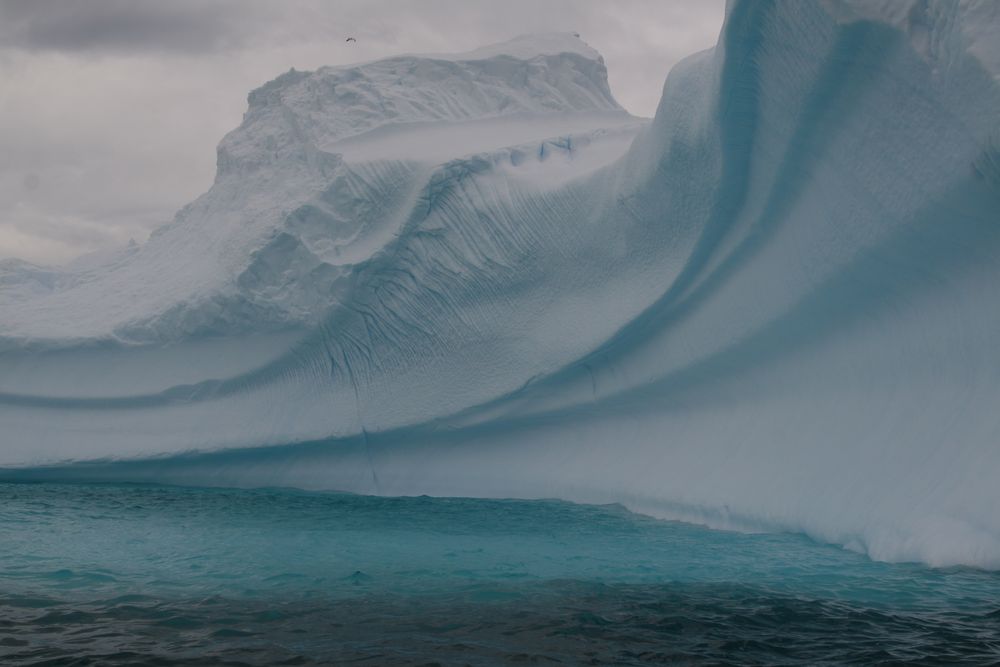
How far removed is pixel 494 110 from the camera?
11.0 m

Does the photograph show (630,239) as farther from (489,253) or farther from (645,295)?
(489,253)

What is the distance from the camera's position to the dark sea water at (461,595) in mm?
3834

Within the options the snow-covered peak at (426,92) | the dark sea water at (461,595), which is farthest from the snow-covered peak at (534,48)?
the dark sea water at (461,595)

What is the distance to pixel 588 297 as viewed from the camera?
28.1ft

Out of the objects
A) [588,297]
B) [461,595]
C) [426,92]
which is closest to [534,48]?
[426,92]

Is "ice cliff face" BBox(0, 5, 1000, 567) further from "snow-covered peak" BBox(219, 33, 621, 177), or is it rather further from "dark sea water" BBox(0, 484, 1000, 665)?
"dark sea water" BBox(0, 484, 1000, 665)

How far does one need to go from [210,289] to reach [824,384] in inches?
252

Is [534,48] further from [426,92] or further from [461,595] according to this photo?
[461,595]

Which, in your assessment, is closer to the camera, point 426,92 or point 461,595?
point 461,595

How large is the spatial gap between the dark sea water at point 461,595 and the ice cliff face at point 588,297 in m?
0.79

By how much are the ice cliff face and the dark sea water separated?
2.58 ft

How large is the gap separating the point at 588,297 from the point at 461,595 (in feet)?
13.5

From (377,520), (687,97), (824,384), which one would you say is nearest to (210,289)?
(377,520)

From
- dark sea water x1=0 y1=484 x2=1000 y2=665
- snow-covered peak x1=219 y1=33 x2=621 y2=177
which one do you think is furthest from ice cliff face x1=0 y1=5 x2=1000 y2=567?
dark sea water x1=0 y1=484 x2=1000 y2=665
